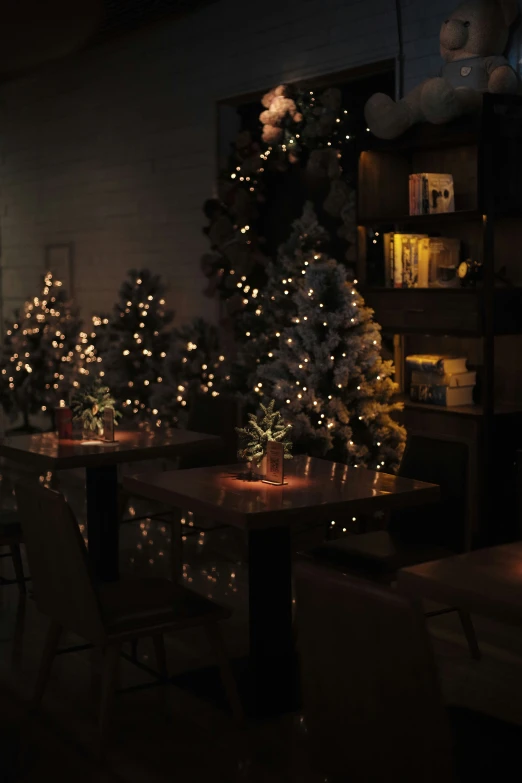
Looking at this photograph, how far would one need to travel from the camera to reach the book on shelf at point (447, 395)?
5.53 m

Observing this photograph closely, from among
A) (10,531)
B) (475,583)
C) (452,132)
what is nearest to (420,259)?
(452,132)

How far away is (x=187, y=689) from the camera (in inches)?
152

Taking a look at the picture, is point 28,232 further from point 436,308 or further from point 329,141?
point 436,308

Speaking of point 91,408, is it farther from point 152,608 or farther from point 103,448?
point 152,608

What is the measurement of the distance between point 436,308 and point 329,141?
66.2 inches

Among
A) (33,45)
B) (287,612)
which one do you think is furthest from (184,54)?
Result: (287,612)

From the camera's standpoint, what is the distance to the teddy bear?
204 inches

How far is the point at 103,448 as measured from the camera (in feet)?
15.4

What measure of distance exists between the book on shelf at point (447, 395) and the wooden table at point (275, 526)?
1771 mm

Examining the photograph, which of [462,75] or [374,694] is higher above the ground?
[462,75]

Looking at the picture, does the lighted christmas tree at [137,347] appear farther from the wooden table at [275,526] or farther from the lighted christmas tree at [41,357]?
the wooden table at [275,526]

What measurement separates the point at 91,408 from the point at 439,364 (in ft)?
5.93

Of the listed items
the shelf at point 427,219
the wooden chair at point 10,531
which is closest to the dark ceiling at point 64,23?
the shelf at point 427,219

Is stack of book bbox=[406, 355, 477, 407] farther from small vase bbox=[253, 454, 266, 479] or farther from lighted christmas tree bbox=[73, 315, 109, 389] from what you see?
lighted christmas tree bbox=[73, 315, 109, 389]
